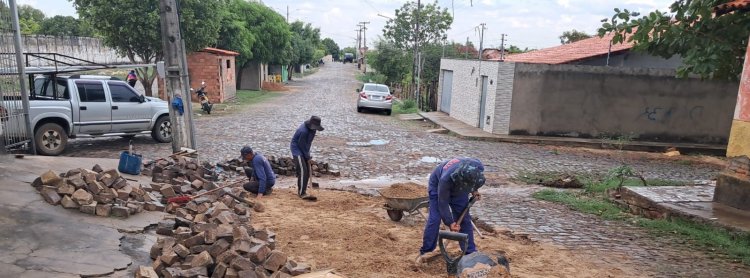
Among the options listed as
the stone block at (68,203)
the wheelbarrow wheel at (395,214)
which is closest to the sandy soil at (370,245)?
the wheelbarrow wheel at (395,214)

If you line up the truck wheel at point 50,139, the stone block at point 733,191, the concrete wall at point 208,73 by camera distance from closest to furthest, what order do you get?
the stone block at point 733,191, the truck wheel at point 50,139, the concrete wall at point 208,73

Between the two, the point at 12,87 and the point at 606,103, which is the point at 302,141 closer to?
the point at 12,87

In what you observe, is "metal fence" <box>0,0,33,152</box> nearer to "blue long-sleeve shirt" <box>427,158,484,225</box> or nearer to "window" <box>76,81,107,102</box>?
"window" <box>76,81,107,102</box>

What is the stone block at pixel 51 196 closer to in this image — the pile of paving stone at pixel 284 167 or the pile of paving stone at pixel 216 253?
the pile of paving stone at pixel 216 253

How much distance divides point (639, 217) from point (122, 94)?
38.3 feet

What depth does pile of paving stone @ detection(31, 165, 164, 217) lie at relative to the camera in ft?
21.2

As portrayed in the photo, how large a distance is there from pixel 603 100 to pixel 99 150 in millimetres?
15033

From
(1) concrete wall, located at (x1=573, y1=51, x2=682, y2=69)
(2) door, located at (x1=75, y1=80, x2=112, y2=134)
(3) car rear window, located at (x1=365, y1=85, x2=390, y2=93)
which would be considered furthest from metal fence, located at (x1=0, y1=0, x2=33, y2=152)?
(3) car rear window, located at (x1=365, y1=85, x2=390, y2=93)

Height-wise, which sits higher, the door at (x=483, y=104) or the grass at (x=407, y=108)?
the door at (x=483, y=104)

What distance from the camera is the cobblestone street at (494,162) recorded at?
23.1ft

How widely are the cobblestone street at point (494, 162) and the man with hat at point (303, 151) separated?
7.84 feet

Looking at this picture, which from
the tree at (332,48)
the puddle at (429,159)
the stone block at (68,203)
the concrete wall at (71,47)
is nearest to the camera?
the stone block at (68,203)

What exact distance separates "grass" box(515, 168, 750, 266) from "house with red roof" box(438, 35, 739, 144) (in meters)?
5.41

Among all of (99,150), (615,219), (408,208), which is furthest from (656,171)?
(99,150)
